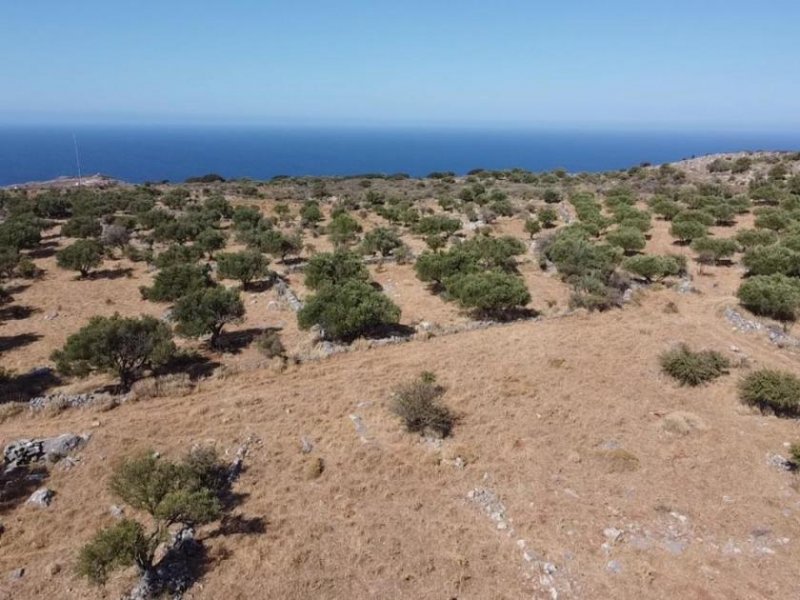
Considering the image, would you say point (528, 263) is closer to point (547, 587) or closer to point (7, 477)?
point (547, 587)

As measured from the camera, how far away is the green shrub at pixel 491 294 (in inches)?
823

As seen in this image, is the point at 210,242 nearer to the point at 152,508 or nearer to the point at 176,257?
the point at 176,257

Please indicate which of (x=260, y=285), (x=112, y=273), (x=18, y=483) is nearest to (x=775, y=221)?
(x=260, y=285)

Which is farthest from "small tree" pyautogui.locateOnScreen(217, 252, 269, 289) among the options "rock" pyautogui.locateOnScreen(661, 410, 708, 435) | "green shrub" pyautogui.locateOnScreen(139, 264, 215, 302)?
"rock" pyautogui.locateOnScreen(661, 410, 708, 435)

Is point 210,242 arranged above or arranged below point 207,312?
below

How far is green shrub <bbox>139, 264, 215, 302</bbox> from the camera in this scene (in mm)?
22812

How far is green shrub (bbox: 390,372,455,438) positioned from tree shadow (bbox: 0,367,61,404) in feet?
38.3

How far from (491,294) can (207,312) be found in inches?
446

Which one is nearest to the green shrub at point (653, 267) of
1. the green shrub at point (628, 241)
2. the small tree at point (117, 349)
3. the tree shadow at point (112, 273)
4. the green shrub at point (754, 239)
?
the green shrub at point (628, 241)

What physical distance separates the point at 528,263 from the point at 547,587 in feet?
74.3

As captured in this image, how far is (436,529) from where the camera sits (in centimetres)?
998

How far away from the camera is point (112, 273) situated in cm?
2908

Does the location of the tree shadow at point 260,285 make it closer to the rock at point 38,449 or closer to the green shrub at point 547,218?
the rock at point 38,449

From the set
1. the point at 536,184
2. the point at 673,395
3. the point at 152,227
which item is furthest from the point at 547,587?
the point at 536,184
